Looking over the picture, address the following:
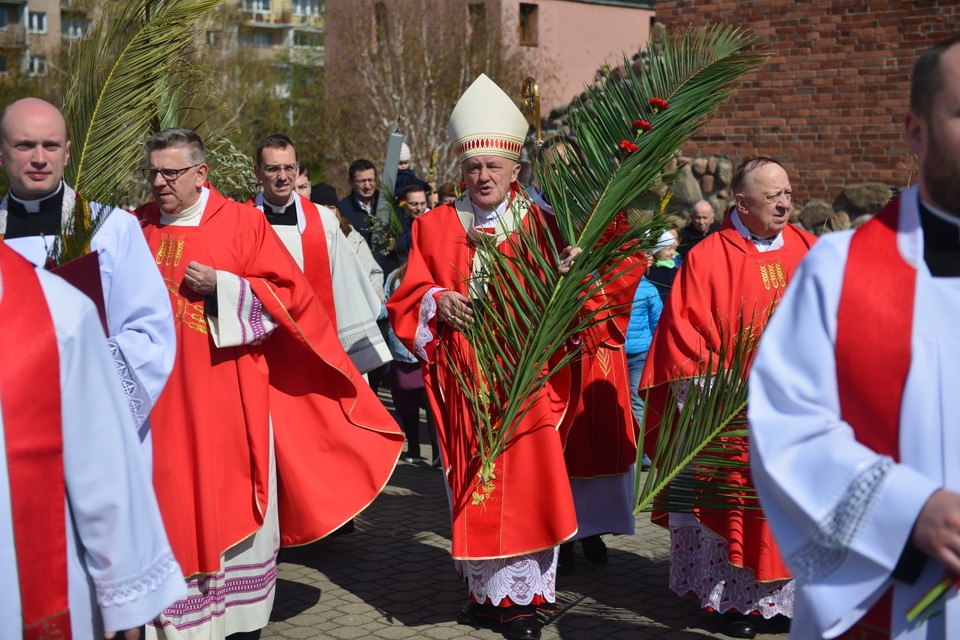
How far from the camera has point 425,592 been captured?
19.6ft

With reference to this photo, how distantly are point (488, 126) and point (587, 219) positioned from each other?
2.41ft

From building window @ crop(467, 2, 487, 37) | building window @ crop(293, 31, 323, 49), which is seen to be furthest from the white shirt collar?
building window @ crop(293, 31, 323, 49)

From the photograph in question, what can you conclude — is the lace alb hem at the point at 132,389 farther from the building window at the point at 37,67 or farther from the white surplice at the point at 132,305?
the building window at the point at 37,67

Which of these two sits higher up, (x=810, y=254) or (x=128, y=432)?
(x=810, y=254)

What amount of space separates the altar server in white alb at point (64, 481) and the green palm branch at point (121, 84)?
279cm

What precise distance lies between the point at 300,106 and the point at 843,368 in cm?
3138

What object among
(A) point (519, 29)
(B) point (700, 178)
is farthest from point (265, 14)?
(B) point (700, 178)

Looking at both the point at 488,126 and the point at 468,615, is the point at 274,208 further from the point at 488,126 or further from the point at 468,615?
the point at 468,615

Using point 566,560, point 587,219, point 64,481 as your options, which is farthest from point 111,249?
point 566,560

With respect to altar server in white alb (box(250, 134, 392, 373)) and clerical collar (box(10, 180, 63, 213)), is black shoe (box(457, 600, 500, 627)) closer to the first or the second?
altar server in white alb (box(250, 134, 392, 373))

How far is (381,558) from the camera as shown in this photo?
261 inches

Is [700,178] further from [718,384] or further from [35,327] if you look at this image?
[35,327]

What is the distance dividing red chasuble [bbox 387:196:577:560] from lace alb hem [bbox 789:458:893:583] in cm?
294

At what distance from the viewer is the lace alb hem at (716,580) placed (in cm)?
535
